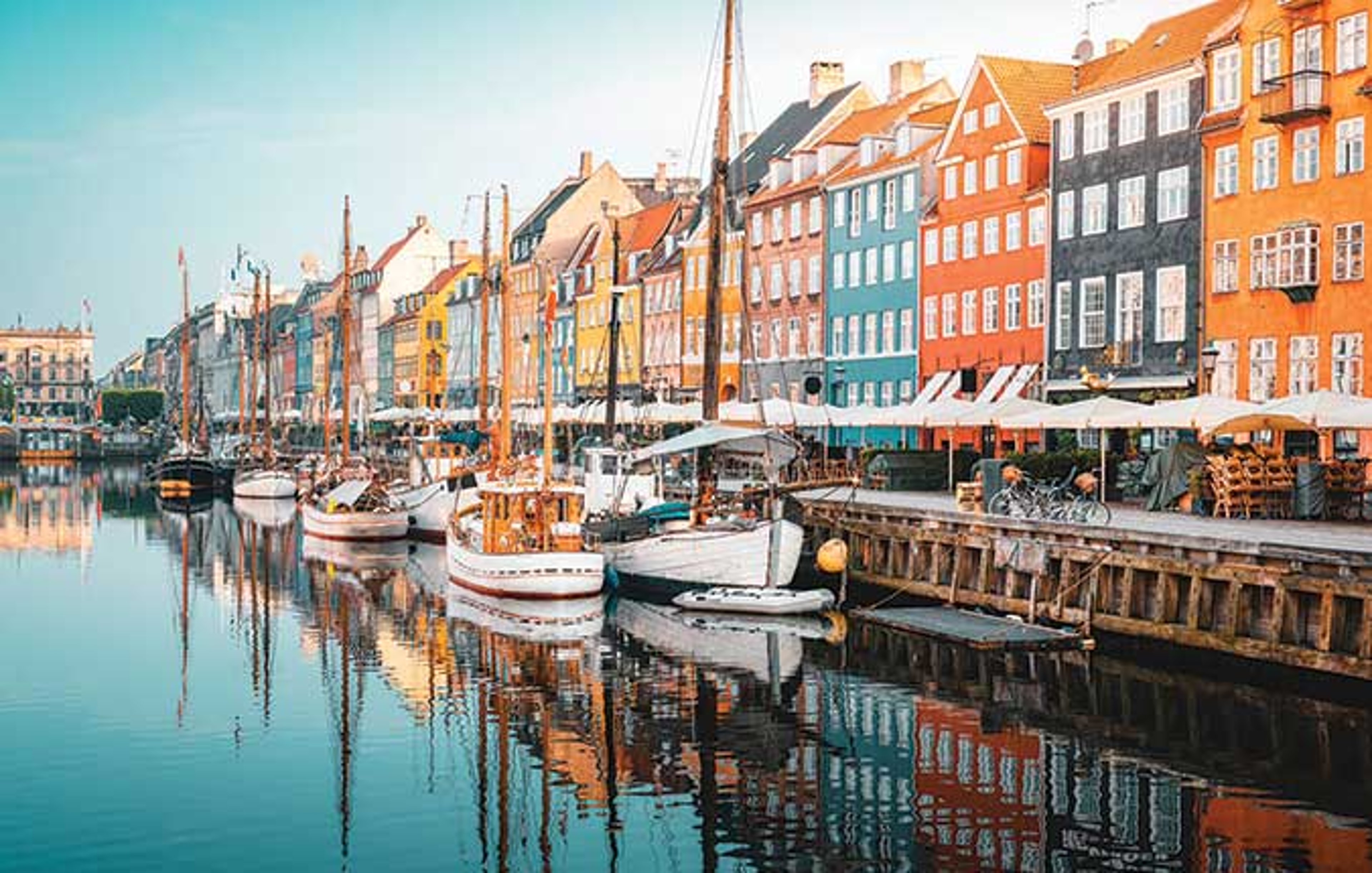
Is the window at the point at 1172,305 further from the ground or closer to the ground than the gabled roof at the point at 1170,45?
closer to the ground

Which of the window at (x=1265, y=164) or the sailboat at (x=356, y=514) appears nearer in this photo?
the window at (x=1265, y=164)

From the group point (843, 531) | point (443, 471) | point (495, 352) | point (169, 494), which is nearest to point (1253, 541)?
point (843, 531)

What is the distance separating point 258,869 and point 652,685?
1038 cm

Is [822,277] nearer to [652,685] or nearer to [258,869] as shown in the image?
[652,685]

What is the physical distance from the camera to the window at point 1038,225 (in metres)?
54.6

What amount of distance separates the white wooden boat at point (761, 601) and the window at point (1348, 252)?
15.8m

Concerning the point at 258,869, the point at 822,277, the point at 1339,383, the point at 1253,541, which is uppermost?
the point at 822,277

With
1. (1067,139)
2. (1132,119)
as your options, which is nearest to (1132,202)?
(1132,119)

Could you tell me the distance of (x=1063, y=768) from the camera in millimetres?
20844

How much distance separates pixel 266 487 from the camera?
270 ft

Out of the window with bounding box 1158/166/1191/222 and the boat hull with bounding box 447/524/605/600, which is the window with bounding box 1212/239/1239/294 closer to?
the window with bounding box 1158/166/1191/222

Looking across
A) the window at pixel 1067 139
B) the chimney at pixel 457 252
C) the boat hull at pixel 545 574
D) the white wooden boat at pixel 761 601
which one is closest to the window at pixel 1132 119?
the window at pixel 1067 139

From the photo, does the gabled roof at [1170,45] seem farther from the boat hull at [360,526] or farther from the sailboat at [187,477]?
the sailboat at [187,477]

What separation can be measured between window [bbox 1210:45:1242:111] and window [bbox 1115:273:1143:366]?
5.47m
